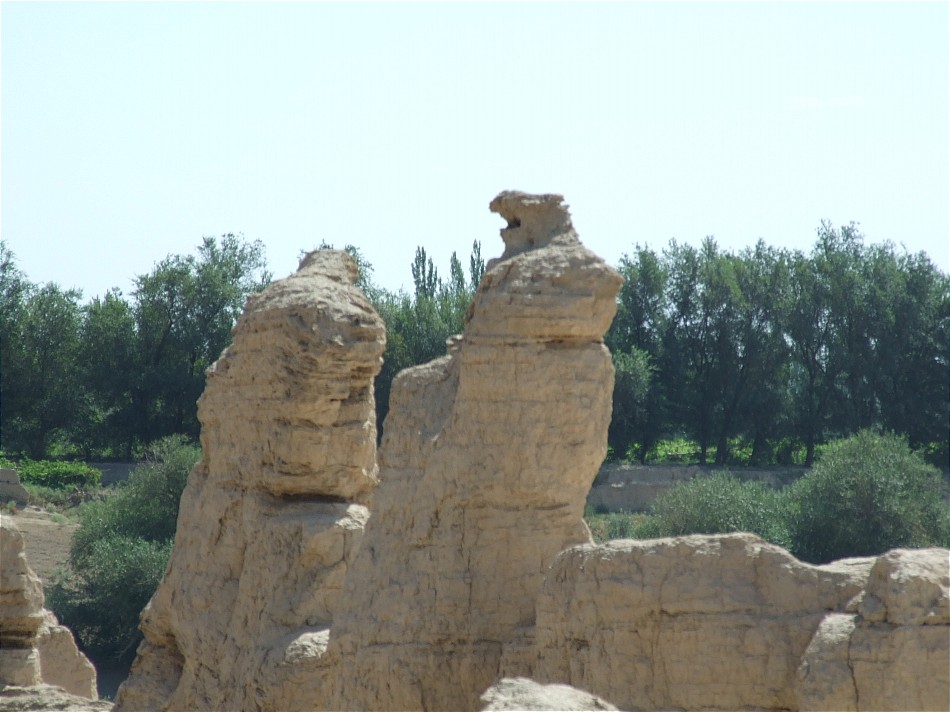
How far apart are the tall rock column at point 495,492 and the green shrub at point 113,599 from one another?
2016 centimetres

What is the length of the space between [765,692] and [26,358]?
40.5 m

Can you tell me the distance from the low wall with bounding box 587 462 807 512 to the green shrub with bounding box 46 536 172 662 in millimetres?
10644

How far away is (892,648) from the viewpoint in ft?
31.0

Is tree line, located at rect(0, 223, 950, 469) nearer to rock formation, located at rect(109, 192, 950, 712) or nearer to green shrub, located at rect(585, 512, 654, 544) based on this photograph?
green shrub, located at rect(585, 512, 654, 544)

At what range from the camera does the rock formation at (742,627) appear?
9.46 m

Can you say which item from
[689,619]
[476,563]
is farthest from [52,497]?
[689,619]

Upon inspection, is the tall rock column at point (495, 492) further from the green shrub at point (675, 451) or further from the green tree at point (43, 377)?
the green tree at point (43, 377)

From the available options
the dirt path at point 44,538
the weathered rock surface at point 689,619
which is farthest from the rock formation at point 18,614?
the dirt path at point 44,538

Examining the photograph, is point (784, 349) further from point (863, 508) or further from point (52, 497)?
point (52, 497)

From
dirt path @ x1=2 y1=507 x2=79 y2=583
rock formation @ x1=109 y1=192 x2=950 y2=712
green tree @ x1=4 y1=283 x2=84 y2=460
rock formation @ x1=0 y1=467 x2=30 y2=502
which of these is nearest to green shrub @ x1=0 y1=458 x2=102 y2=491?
rock formation @ x1=0 y1=467 x2=30 y2=502

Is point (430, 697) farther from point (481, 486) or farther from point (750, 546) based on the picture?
point (750, 546)

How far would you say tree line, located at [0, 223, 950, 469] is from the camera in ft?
142

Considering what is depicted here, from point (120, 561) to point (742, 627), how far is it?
2375 cm

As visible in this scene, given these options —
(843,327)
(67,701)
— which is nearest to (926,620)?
(67,701)
